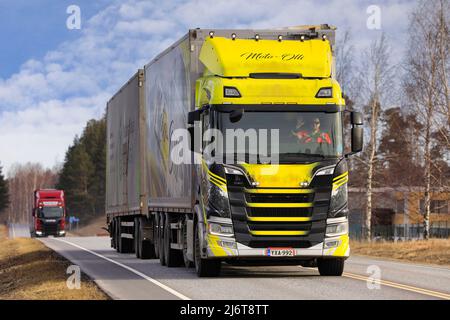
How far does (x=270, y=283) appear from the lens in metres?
15.8

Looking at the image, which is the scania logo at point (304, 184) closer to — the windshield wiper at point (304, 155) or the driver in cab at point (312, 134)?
the windshield wiper at point (304, 155)

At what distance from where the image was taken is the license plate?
632 inches

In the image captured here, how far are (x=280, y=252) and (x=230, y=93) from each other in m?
2.97

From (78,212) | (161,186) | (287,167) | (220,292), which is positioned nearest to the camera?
(220,292)

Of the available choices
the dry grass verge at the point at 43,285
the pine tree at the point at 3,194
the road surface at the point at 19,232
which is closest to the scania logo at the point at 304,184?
the dry grass verge at the point at 43,285

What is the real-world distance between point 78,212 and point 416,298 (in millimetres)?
121182

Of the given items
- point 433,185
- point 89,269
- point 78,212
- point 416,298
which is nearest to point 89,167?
point 78,212

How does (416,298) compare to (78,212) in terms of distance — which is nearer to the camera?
(416,298)

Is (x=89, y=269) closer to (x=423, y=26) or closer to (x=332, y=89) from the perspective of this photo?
(x=332, y=89)

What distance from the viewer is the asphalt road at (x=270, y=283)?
1370cm

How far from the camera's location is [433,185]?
143 feet

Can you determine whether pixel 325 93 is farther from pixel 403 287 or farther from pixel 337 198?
pixel 403 287

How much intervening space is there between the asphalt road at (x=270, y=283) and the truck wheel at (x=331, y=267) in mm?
189
